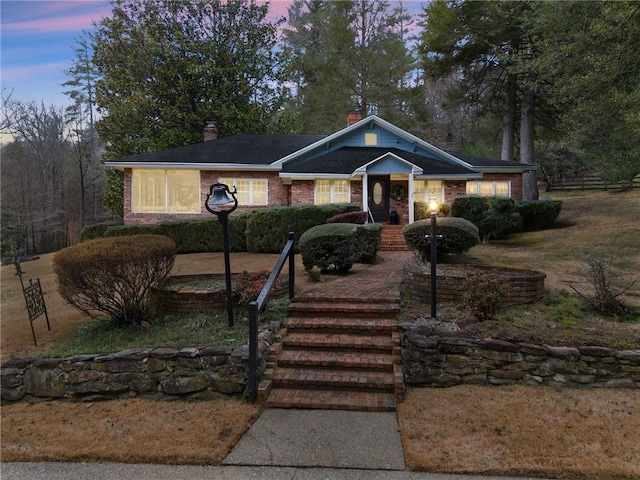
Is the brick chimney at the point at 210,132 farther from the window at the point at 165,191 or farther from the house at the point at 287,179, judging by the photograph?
the window at the point at 165,191

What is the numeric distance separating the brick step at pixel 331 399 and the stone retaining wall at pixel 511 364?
0.55m

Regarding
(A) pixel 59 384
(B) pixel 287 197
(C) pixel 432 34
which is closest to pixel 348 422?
(A) pixel 59 384

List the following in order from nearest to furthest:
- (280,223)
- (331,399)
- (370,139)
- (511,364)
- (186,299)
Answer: (331,399)
(511,364)
(186,299)
(280,223)
(370,139)

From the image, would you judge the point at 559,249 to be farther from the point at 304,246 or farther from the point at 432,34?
the point at 432,34

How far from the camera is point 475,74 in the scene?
20516 mm

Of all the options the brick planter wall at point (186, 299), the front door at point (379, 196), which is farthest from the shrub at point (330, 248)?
the front door at point (379, 196)

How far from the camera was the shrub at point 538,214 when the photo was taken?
607 inches

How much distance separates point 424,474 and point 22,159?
30.9m

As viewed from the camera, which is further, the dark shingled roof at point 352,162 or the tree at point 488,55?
the tree at point 488,55

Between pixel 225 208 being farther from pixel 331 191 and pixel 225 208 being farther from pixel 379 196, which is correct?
pixel 379 196

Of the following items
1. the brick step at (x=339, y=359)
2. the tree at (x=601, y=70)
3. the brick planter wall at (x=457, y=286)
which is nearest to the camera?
the brick step at (x=339, y=359)

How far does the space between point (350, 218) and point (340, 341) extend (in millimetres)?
7256

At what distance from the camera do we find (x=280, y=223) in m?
12.0

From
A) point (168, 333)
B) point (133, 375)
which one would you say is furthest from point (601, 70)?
point (133, 375)
